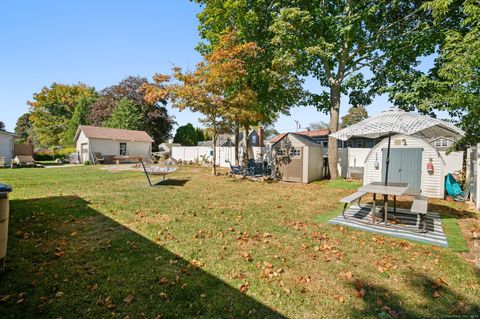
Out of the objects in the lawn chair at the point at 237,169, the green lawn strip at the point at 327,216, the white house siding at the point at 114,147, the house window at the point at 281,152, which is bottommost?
the green lawn strip at the point at 327,216

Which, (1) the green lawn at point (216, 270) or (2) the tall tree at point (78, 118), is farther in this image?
(2) the tall tree at point (78, 118)

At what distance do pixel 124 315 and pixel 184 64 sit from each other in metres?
13.1

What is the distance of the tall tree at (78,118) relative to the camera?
35.3 metres

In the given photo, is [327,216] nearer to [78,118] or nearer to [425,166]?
[425,166]

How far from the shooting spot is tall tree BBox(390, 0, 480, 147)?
6727 mm

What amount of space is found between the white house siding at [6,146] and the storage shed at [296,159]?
24.9 m

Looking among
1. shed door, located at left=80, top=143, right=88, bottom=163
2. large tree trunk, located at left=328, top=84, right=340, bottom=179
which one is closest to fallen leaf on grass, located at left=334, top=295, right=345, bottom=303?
large tree trunk, located at left=328, top=84, right=340, bottom=179

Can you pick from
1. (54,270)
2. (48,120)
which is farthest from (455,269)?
(48,120)

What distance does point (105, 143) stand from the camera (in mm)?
25891

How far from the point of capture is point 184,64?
13.2 m

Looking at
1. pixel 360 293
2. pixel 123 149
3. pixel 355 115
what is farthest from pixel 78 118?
pixel 355 115

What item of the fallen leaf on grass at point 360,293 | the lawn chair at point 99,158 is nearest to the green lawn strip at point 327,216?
the fallen leaf on grass at point 360,293

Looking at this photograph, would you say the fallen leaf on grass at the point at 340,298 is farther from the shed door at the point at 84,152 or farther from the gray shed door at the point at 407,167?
the shed door at the point at 84,152

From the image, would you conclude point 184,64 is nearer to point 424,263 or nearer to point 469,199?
point 424,263
